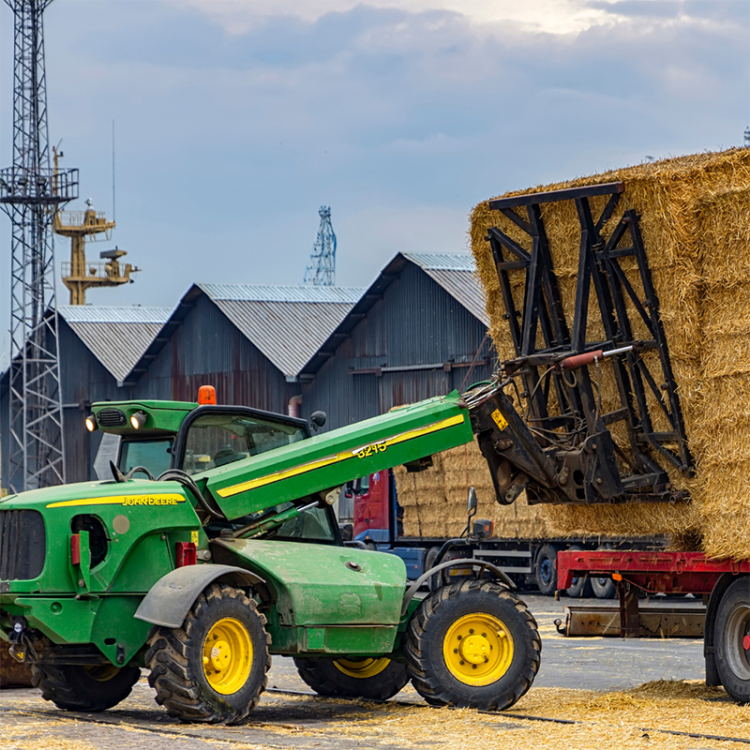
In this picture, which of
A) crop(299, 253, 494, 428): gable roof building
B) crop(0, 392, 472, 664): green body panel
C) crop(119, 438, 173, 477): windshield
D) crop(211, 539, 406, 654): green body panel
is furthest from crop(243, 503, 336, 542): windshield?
crop(299, 253, 494, 428): gable roof building

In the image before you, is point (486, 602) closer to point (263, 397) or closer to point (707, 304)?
point (707, 304)

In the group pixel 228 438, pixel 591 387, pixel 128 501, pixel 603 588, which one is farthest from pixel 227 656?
pixel 603 588

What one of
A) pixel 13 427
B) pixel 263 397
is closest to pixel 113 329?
pixel 13 427

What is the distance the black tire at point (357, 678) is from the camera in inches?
508

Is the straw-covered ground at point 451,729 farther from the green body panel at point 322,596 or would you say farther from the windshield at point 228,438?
the windshield at point 228,438

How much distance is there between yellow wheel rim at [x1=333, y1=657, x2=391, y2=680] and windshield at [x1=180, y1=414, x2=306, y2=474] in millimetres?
2152

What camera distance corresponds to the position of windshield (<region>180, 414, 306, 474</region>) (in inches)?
485

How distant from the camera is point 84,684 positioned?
39.5 ft

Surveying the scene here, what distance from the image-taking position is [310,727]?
Result: 11.0 meters

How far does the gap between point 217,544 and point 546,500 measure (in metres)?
3.55

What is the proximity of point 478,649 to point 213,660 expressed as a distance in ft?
7.83

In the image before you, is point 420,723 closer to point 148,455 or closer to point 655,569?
point 655,569

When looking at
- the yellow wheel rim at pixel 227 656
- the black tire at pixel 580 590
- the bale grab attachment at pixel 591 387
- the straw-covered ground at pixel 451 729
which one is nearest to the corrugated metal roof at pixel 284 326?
the black tire at pixel 580 590

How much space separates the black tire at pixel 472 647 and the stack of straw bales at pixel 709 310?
1857 millimetres
